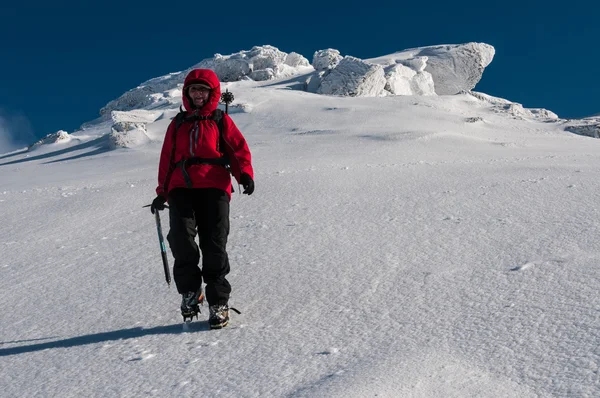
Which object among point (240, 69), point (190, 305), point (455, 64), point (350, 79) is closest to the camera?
point (190, 305)

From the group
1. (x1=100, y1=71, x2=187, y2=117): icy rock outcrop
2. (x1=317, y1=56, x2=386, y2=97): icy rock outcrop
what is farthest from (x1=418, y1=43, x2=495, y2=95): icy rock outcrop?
(x1=100, y1=71, x2=187, y2=117): icy rock outcrop

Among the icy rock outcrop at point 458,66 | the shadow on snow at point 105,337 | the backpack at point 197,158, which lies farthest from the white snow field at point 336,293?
the icy rock outcrop at point 458,66

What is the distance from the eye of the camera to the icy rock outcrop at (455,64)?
4667 centimetres

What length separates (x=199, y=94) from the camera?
3.40 metres

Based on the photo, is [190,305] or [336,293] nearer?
[190,305]

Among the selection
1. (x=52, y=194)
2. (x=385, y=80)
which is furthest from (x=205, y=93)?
(x=385, y=80)

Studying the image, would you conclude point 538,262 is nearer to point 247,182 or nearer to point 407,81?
point 247,182

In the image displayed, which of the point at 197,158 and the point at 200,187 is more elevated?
the point at 197,158

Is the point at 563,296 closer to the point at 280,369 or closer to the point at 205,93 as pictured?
the point at 280,369

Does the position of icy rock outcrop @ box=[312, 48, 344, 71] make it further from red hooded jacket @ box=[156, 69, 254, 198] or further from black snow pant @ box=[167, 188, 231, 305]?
black snow pant @ box=[167, 188, 231, 305]

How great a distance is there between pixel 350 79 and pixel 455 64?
1982 centimetres

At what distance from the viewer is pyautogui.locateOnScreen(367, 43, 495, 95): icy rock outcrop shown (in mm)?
46666

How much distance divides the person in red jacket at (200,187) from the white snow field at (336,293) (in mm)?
270

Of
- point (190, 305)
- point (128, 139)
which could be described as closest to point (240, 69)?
point (128, 139)
